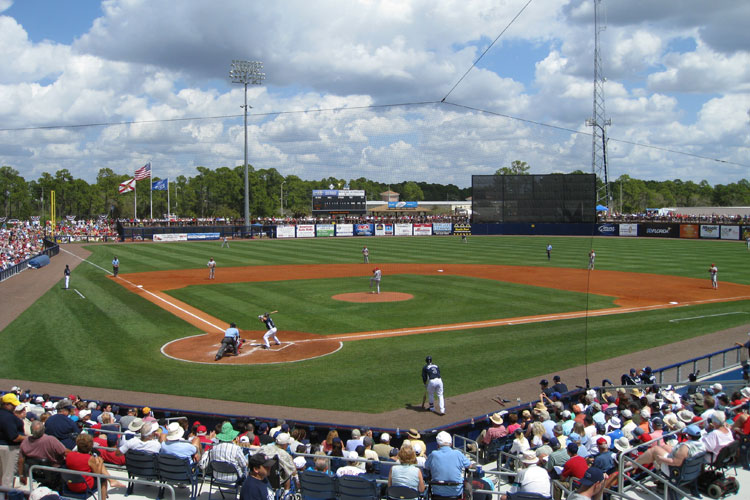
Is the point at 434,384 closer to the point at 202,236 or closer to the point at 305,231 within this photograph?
the point at 202,236

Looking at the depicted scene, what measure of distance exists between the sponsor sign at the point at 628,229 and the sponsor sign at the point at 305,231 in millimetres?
42158

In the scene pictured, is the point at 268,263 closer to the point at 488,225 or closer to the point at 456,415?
the point at 456,415

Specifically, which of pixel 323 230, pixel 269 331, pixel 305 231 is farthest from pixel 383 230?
pixel 269 331

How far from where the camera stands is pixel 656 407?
11875 mm

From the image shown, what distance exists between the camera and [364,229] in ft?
282

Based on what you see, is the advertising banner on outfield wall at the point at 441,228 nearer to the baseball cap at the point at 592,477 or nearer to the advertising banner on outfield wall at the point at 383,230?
the advertising banner on outfield wall at the point at 383,230

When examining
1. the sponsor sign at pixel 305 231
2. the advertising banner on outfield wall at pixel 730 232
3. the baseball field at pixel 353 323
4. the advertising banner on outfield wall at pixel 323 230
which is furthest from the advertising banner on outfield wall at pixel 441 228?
the baseball field at pixel 353 323

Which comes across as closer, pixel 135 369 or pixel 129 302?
pixel 135 369

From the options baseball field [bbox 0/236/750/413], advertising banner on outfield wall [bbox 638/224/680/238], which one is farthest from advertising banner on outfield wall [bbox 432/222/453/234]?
baseball field [bbox 0/236/750/413]

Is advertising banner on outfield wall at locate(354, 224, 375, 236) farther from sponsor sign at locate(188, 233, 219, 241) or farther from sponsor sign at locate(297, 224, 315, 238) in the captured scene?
sponsor sign at locate(188, 233, 219, 241)

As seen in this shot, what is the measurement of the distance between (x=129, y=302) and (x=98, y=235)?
5415cm

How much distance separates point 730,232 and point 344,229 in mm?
49193

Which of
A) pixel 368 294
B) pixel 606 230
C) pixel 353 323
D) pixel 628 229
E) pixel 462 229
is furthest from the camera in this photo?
pixel 462 229

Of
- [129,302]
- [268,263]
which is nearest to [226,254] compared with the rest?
[268,263]
